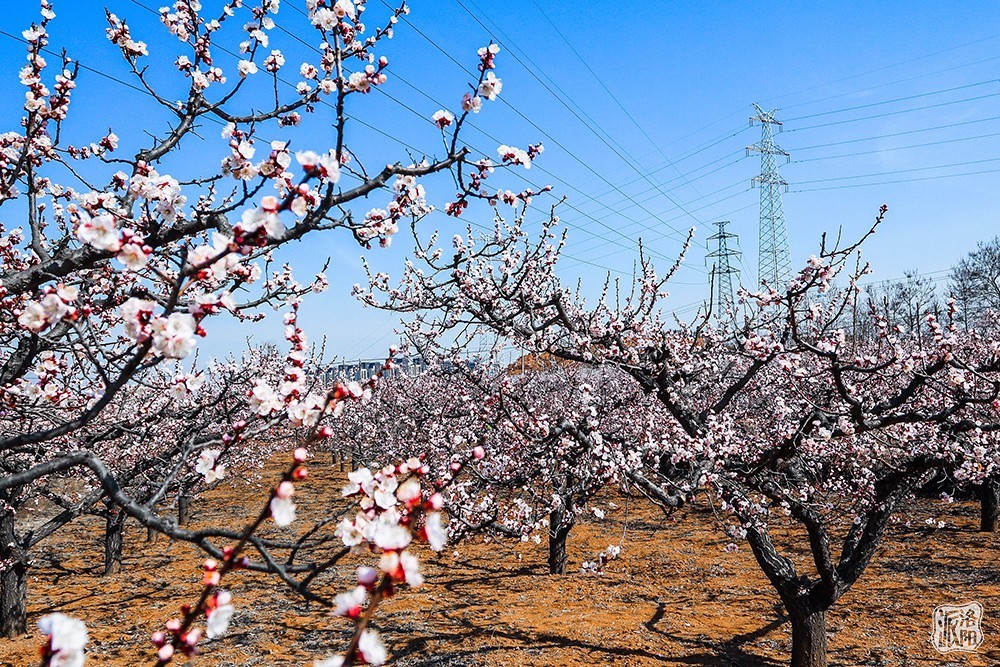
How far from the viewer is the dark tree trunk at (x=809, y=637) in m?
5.75

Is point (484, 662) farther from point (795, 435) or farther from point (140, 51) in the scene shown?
point (140, 51)

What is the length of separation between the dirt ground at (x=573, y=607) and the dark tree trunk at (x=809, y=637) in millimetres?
752

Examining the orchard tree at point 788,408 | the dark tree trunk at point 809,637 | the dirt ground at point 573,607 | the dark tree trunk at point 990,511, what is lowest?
the dirt ground at point 573,607

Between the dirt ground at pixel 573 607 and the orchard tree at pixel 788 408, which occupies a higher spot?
the orchard tree at pixel 788 408

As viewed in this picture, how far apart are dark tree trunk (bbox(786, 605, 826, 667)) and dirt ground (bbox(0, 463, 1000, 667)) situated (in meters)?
0.75

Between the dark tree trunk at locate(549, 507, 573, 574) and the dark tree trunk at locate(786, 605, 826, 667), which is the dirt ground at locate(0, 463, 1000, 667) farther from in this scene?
the dark tree trunk at locate(786, 605, 826, 667)

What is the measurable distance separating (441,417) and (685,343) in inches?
243

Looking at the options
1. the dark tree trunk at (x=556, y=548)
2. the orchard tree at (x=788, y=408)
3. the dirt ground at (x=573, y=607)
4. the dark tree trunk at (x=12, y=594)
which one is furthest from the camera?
the dark tree trunk at (x=556, y=548)

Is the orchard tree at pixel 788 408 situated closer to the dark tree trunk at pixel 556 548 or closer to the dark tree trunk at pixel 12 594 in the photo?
the dark tree trunk at pixel 556 548

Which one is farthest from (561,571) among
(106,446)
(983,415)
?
(106,446)

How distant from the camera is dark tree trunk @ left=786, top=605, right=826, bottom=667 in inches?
227

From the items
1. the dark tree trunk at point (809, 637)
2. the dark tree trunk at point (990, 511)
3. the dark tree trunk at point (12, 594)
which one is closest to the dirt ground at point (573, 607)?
the dark tree trunk at point (12, 594)

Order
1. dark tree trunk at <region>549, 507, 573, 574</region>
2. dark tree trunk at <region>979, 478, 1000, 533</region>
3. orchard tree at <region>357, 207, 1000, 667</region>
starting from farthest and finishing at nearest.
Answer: dark tree trunk at <region>979, 478, 1000, 533</region> < dark tree trunk at <region>549, 507, 573, 574</region> < orchard tree at <region>357, 207, 1000, 667</region>

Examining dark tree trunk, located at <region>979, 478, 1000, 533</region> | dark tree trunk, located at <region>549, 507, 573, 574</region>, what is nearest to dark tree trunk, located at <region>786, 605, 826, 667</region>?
dark tree trunk, located at <region>549, 507, 573, 574</region>
